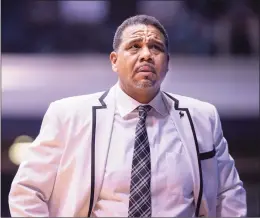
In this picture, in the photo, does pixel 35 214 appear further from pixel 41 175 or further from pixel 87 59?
pixel 87 59

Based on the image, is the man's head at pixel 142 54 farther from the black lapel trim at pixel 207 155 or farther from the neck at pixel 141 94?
the black lapel trim at pixel 207 155

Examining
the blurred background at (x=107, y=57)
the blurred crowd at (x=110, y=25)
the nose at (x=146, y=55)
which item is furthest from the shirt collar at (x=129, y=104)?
the blurred crowd at (x=110, y=25)

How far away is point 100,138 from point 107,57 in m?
0.89

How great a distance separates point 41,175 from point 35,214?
0.09 meters

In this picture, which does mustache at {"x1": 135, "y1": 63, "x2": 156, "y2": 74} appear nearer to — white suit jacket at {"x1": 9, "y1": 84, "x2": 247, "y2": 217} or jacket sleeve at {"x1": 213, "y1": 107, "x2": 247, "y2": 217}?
white suit jacket at {"x1": 9, "y1": 84, "x2": 247, "y2": 217}

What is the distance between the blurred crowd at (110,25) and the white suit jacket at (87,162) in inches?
28.5

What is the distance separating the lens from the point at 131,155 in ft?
4.30

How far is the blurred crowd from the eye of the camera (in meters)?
2.10

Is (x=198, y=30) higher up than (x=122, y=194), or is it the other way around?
(x=198, y=30)

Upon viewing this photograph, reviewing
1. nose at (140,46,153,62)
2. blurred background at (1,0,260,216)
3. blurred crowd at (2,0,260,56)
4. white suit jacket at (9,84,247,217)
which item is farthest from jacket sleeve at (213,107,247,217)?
blurred crowd at (2,0,260,56)

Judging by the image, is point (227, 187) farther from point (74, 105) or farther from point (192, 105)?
point (74, 105)

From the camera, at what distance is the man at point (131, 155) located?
4.20ft

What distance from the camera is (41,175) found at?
128cm

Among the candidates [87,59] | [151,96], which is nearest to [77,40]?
[87,59]
